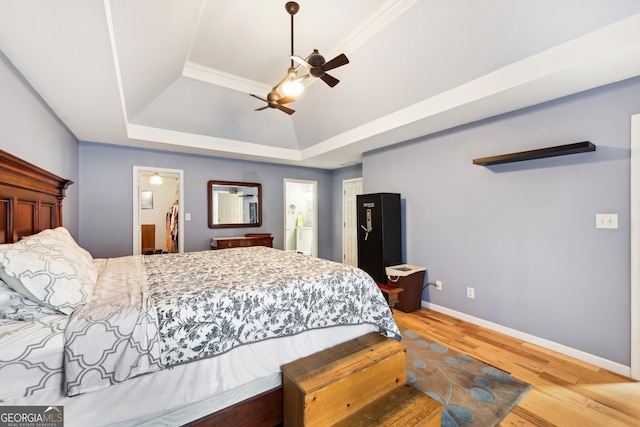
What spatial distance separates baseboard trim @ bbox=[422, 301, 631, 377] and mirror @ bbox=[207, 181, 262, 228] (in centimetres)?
361

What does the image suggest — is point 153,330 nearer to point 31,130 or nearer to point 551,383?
point 31,130

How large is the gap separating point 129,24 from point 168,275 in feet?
5.96

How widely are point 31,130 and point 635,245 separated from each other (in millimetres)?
4915

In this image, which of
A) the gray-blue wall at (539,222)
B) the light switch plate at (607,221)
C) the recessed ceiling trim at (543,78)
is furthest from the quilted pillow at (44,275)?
the light switch plate at (607,221)

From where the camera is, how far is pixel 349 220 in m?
5.87

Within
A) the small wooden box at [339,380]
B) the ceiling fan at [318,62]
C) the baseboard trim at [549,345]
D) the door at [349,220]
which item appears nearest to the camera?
the small wooden box at [339,380]

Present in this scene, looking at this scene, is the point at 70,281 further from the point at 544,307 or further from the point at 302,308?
the point at 544,307

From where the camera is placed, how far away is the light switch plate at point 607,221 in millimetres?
2203

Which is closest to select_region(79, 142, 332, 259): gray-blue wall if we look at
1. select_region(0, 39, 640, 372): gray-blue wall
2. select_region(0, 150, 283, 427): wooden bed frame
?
Result: select_region(0, 39, 640, 372): gray-blue wall

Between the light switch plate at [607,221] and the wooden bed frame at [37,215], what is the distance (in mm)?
2858

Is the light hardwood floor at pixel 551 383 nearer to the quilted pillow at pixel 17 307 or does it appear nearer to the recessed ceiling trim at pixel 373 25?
the quilted pillow at pixel 17 307

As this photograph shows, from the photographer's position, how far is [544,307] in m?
2.59

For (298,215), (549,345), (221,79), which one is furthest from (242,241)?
(549,345)

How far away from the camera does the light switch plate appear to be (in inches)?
86.7
